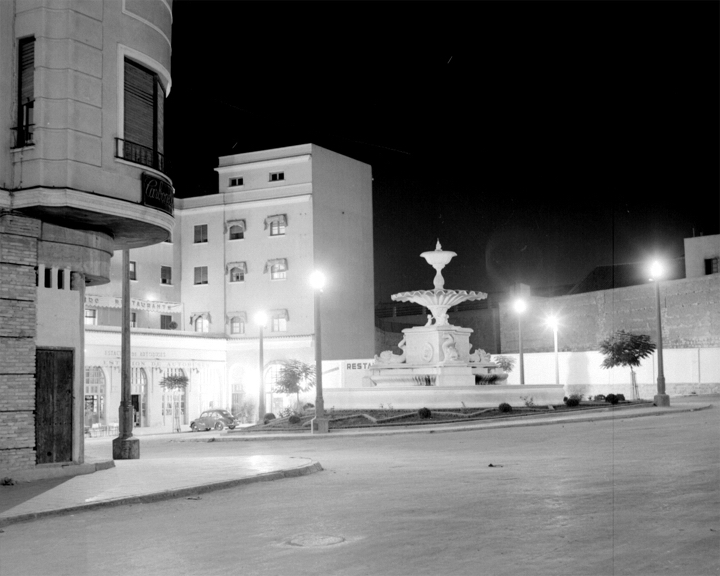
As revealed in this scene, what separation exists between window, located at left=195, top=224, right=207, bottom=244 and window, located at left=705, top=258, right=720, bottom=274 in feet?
127

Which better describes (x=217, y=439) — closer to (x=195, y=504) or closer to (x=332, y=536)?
(x=195, y=504)

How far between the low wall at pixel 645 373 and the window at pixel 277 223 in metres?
19.9

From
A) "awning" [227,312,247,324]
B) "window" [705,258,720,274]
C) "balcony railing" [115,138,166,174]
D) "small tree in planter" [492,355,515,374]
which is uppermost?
"window" [705,258,720,274]

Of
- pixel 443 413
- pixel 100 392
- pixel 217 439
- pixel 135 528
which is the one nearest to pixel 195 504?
pixel 135 528

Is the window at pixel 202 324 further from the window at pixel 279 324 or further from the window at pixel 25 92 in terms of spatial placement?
the window at pixel 25 92

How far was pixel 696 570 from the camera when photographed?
7414 millimetres

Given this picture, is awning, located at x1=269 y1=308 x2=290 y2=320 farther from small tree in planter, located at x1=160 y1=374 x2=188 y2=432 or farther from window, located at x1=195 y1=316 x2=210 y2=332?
small tree in planter, located at x1=160 y1=374 x2=188 y2=432

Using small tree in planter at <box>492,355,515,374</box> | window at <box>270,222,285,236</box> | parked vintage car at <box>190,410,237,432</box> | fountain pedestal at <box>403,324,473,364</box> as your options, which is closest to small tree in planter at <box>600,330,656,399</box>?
small tree in planter at <box>492,355,515,374</box>

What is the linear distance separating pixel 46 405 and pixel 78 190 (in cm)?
386

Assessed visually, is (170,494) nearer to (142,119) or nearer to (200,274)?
(142,119)

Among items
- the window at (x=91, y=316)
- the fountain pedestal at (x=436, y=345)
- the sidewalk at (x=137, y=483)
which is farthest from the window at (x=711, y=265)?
the sidewalk at (x=137, y=483)

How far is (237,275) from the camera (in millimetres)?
59875

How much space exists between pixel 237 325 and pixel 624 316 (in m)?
30.3

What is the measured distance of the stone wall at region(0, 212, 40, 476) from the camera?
15.2 metres
